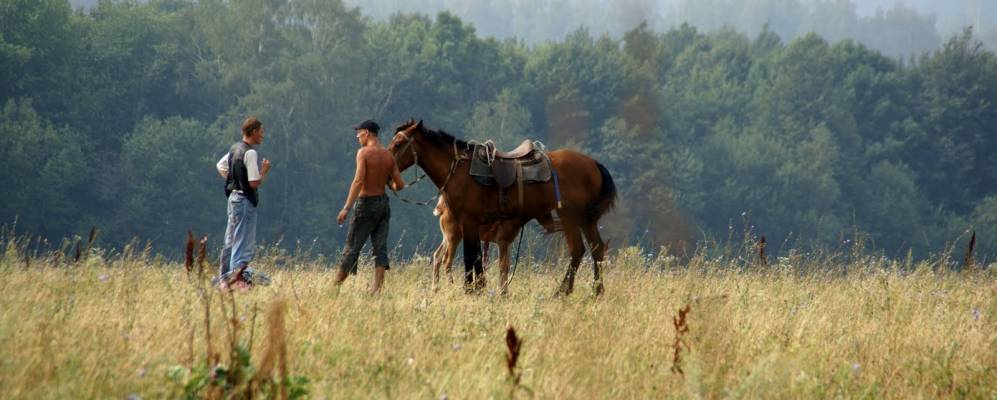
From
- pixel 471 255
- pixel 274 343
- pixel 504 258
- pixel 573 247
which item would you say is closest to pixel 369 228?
pixel 471 255

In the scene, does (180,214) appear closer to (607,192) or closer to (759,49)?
(607,192)

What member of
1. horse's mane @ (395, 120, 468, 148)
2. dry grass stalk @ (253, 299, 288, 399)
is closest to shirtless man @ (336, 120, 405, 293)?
horse's mane @ (395, 120, 468, 148)

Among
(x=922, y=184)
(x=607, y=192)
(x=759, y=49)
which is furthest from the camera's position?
(x=759, y=49)

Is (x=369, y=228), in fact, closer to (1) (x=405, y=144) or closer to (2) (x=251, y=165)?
(1) (x=405, y=144)

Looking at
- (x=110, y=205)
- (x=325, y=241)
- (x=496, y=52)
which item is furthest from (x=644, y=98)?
(x=110, y=205)

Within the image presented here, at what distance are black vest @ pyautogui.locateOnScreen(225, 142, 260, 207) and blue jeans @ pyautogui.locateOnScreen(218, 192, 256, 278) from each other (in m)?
0.06

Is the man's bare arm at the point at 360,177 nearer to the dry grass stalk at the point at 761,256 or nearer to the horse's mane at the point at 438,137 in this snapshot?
the horse's mane at the point at 438,137

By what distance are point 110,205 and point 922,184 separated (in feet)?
154

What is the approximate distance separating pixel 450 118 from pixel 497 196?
50.5 m

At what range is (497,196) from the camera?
11.4m

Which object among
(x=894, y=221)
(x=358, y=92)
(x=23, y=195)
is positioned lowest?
(x=894, y=221)

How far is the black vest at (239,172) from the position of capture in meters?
10.2

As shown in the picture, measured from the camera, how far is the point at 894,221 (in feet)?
219

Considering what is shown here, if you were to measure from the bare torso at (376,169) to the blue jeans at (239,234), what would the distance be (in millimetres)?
1010
